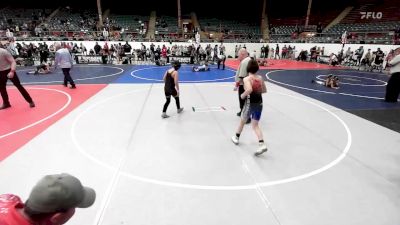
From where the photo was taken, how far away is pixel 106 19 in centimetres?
3216

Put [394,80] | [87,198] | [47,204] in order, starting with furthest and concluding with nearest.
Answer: [394,80] < [87,198] < [47,204]

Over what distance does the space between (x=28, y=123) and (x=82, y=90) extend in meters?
4.24

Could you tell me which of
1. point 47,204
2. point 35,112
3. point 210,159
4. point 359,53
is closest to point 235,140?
point 210,159

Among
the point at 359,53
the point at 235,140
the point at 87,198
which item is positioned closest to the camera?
the point at 87,198

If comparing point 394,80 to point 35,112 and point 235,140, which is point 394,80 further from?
point 35,112

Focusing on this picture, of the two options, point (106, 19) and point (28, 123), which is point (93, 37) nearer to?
point (106, 19)

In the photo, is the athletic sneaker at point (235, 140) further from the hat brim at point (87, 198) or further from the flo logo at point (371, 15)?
the flo logo at point (371, 15)

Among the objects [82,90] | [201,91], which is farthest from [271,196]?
[82,90]

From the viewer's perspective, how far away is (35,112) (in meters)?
7.70

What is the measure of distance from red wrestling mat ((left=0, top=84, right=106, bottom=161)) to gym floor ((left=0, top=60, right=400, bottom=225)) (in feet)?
0.10

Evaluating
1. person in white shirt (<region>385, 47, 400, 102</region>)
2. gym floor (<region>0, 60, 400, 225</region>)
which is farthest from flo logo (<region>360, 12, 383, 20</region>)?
gym floor (<region>0, 60, 400, 225</region>)

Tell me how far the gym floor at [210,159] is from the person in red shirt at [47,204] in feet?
7.59

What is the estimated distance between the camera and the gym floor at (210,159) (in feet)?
11.6

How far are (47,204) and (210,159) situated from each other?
3977 mm
